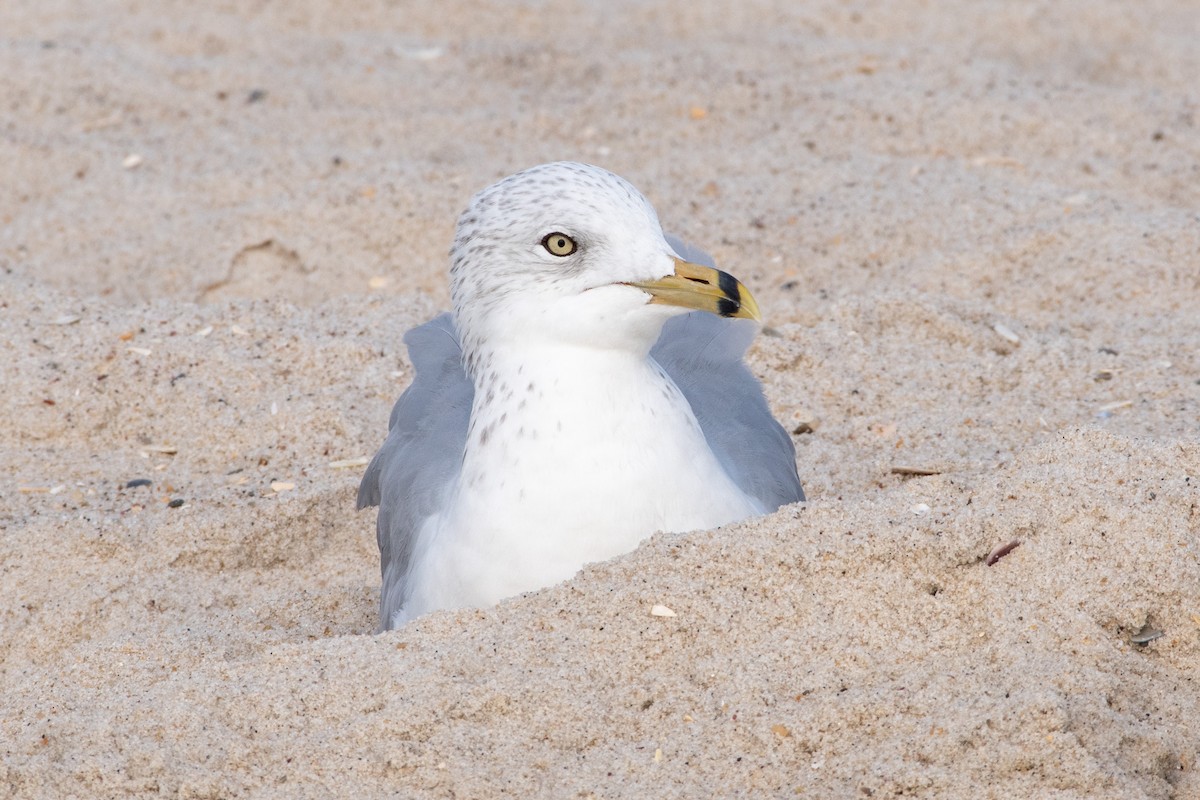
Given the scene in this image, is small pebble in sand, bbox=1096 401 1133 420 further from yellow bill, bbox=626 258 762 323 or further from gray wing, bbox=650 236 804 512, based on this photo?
yellow bill, bbox=626 258 762 323

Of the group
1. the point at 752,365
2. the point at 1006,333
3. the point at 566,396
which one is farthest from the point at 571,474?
the point at 1006,333

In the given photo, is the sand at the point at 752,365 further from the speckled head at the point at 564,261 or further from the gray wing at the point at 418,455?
the speckled head at the point at 564,261

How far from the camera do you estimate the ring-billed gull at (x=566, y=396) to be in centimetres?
286

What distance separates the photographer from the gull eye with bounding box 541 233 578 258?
292cm

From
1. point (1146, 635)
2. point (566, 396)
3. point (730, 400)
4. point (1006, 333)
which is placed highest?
point (566, 396)

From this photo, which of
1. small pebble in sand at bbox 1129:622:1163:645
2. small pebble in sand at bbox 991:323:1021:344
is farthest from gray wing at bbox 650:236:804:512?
small pebble in sand at bbox 991:323:1021:344

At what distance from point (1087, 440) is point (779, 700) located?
103 centimetres

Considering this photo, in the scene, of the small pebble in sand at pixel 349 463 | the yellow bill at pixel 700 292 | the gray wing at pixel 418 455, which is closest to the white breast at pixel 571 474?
the yellow bill at pixel 700 292

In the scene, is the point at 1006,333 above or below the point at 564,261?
below

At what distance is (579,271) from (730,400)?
79 cm

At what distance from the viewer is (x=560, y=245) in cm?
293

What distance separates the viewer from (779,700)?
2.51m

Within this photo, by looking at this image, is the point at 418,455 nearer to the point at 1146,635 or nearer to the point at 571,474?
the point at 571,474

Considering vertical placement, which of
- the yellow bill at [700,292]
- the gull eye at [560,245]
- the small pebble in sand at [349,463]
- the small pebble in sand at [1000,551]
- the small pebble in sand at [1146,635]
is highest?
the gull eye at [560,245]
